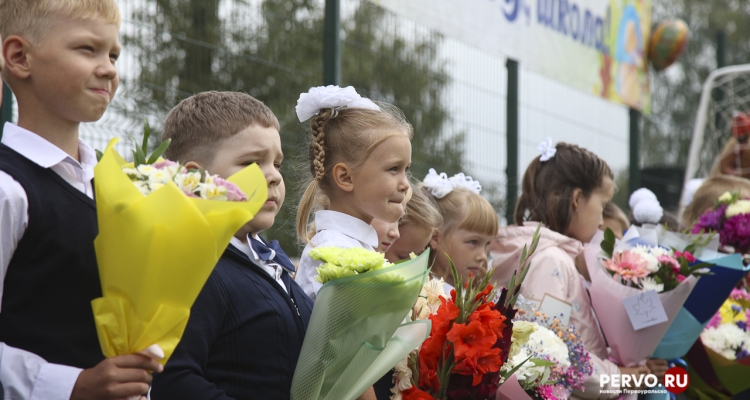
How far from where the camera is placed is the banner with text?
231 inches

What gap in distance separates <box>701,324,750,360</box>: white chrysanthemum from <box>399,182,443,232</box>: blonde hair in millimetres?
1648

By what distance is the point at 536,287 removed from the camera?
382 cm

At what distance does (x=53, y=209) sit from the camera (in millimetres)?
1894

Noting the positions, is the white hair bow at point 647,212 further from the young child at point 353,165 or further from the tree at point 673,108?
the tree at point 673,108

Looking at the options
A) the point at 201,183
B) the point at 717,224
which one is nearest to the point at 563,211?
the point at 717,224

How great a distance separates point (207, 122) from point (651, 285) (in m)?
2.16

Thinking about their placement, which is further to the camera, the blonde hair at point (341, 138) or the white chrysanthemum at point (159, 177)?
the blonde hair at point (341, 138)

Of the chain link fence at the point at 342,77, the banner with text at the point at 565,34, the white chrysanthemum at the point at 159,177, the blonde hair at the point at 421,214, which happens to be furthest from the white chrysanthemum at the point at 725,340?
the white chrysanthemum at the point at 159,177

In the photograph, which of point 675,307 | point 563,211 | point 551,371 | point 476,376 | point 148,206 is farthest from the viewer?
point 563,211

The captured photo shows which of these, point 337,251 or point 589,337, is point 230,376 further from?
point 589,337

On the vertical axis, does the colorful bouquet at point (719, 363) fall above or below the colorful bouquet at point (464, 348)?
below

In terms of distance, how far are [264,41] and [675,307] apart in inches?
111

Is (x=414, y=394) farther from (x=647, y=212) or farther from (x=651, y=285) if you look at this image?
(x=647, y=212)

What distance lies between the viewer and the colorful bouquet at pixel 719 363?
14.4 feet
